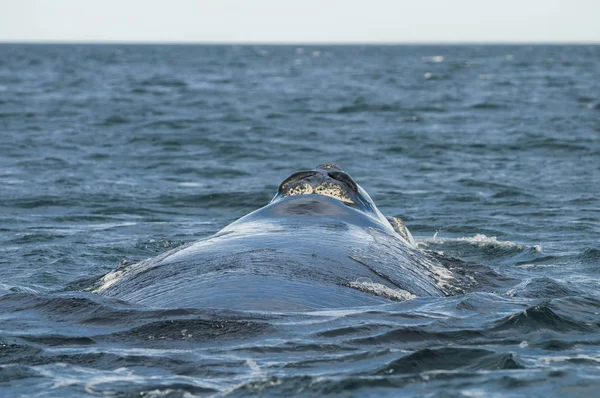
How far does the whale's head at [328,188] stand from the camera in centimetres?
1165

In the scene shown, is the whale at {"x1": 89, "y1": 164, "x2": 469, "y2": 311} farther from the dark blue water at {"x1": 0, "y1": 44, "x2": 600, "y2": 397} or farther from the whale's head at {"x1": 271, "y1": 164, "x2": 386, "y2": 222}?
the dark blue water at {"x1": 0, "y1": 44, "x2": 600, "y2": 397}

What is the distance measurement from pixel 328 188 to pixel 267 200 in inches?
356

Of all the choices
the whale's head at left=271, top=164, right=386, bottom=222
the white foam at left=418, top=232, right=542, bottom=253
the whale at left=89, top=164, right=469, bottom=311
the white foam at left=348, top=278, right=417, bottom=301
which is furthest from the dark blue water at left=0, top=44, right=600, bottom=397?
the whale's head at left=271, top=164, right=386, bottom=222

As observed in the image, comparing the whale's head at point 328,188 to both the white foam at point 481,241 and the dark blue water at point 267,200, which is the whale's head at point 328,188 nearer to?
the dark blue water at point 267,200

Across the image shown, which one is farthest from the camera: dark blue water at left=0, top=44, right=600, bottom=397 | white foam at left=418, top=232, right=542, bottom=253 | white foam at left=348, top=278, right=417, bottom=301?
white foam at left=418, top=232, right=542, bottom=253

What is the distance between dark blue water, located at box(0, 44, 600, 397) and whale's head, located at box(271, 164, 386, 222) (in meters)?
1.83

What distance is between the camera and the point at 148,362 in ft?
22.1

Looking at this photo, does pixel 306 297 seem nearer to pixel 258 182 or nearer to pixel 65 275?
pixel 65 275

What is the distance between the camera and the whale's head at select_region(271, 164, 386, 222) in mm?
11648

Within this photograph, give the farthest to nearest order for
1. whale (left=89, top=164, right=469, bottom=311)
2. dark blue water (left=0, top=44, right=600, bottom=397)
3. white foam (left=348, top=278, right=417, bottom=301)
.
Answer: white foam (left=348, top=278, right=417, bottom=301), whale (left=89, top=164, right=469, bottom=311), dark blue water (left=0, top=44, right=600, bottom=397)

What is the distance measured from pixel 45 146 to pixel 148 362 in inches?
928

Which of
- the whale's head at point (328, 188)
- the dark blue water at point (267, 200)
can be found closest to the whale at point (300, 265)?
the whale's head at point (328, 188)

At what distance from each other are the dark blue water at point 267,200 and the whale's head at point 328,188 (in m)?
1.83

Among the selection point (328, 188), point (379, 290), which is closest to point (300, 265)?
point (379, 290)
